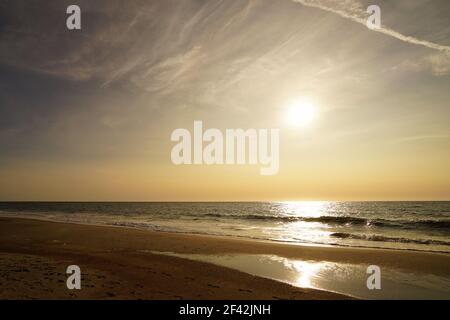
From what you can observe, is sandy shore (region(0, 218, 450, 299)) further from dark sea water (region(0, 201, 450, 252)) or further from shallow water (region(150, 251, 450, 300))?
dark sea water (region(0, 201, 450, 252))

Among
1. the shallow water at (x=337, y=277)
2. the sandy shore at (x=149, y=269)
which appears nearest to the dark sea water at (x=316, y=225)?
the sandy shore at (x=149, y=269)

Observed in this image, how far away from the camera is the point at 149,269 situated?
11727 millimetres

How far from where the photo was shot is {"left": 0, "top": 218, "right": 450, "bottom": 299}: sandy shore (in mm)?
8758

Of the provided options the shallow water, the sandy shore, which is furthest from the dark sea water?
the shallow water

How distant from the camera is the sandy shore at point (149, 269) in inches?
345

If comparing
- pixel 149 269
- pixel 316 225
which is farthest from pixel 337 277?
pixel 316 225

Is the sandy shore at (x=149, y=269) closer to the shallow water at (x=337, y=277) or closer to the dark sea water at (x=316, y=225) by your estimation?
the shallow water at (x=337, y=277)

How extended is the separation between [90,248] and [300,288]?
39.6 feet

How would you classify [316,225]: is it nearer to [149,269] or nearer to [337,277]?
[337,277]

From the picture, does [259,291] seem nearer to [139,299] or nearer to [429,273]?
[139,299]
